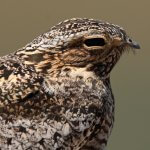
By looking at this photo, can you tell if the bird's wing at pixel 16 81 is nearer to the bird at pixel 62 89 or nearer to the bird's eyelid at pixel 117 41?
the bird at pixel 62 89

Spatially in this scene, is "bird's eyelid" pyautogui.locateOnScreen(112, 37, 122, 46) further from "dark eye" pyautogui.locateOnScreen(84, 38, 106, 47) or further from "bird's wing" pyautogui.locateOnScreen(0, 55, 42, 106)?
"bird's wing" pyautogui.locateOnScreen(0, 55, 42, 106)

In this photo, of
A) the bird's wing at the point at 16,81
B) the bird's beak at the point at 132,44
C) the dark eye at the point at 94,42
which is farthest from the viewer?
the bird's beak at the point at 132,44

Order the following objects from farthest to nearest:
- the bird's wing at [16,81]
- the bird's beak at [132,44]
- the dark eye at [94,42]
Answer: the bird's beak at [132,44]
the dark eye at [94,42]
the bird's wing at [16,81]

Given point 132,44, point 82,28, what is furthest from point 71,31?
point 132,44

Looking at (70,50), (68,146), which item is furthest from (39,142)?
(70,50)

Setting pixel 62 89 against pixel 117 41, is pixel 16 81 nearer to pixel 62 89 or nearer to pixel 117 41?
pixel 62 89

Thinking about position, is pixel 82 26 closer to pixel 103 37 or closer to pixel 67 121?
pixel 103 37

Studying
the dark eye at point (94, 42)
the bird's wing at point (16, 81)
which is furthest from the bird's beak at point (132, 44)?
the bird's wing at point (16, 81)

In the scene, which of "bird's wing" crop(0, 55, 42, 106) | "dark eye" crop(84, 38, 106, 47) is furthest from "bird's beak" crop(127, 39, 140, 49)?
"bird's wing" crop(0, 55, 42, 106)
